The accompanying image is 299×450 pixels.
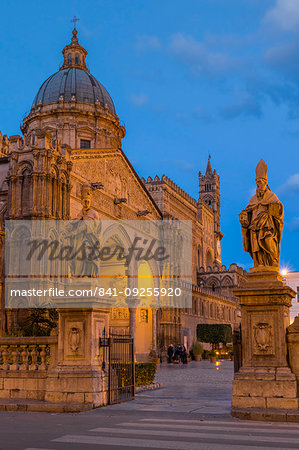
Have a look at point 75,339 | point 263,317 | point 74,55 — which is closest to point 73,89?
point 74,55

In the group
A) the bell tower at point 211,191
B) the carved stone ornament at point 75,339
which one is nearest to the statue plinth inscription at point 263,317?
the carved stone ornament at point 75,339

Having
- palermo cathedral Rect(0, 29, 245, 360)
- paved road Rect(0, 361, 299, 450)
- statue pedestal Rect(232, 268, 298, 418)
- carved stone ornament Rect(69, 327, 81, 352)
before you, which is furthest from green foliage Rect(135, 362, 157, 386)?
palermo cathedral Rect(0, 29, 245, 360)

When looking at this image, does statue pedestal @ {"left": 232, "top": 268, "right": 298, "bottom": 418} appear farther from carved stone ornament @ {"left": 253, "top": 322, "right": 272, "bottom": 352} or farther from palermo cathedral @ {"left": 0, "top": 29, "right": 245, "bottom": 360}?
palermo cathedral @ {"left": 0, "top": 29, "right": 245, "bottom": 360}

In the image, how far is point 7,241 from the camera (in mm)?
30375

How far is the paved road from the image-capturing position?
711cm

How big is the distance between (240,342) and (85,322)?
3.29 meters

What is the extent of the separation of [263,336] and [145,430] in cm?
307

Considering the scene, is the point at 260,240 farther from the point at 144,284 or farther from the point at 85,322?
the point at 144,284

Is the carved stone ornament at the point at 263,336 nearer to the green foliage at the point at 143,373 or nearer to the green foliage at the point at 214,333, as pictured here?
the green foliage at the point at 143,373

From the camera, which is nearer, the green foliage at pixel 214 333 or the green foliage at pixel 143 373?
the green foliage at pixel 143 373

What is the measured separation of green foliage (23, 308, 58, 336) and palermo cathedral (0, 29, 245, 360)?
37.4 inches

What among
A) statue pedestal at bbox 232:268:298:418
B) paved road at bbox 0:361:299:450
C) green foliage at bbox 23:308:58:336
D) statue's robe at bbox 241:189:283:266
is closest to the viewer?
paved road at bbox 0:361:299:450

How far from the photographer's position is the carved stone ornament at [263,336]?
33.4 feet

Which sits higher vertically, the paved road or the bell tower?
the bell tower
